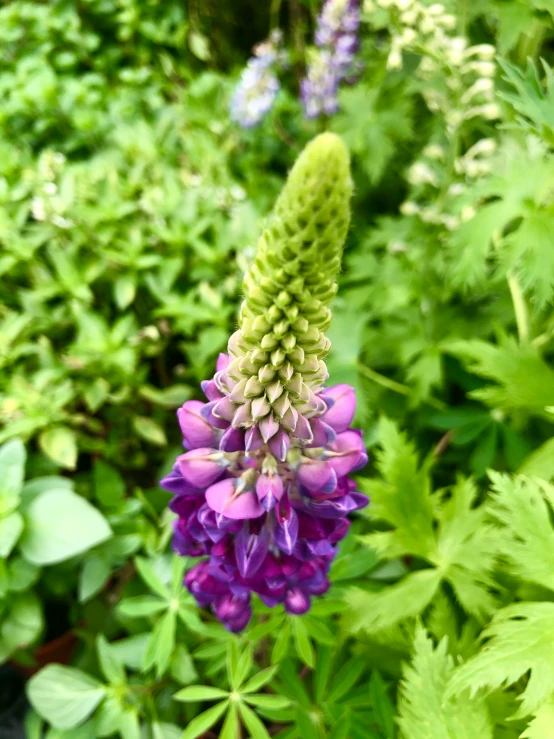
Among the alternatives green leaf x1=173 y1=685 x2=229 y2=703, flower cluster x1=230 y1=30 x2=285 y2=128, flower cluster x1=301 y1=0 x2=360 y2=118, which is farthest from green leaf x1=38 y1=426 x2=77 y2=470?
flower cluster x1=301 y1=0 x2=360 y2=118

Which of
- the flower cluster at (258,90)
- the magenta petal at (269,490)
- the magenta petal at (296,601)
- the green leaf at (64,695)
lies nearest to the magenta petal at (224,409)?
the magenta petal at (269,490)

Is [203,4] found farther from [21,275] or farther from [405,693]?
[405,693]

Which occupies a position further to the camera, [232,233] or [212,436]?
[232,233]

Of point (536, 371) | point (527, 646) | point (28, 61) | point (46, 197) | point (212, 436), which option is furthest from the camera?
point (28, 61)

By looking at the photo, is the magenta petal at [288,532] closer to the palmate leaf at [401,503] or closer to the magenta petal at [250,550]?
the magenta petal at [250,550]

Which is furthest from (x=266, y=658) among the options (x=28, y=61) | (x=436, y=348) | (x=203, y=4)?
(x=203, y=4)

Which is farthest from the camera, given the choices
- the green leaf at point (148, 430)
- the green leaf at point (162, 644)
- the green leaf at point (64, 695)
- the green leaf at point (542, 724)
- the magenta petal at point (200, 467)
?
the green leaf at point (148, 430)
